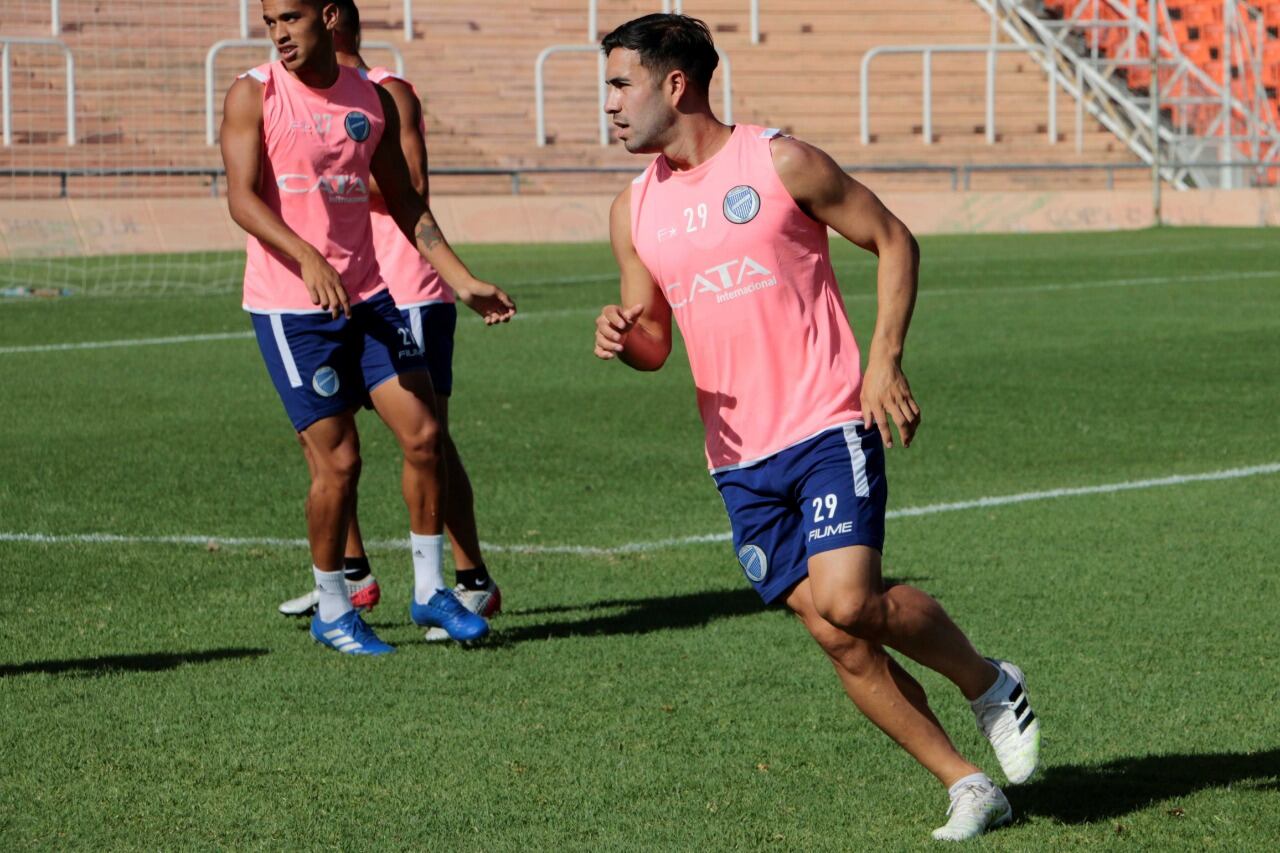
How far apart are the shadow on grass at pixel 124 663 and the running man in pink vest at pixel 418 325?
568mm

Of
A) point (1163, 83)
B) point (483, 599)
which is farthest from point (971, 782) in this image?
point (1163, 83)

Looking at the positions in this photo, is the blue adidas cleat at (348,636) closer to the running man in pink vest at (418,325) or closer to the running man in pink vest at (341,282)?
the running man in pink vest at (341,282)

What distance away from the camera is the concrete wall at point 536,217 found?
22.2 metres

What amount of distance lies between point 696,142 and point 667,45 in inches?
9.1

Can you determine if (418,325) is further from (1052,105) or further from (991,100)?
(1052,105)

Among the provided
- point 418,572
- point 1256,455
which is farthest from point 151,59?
point 418,572

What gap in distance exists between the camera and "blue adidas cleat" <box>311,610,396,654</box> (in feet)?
20.7

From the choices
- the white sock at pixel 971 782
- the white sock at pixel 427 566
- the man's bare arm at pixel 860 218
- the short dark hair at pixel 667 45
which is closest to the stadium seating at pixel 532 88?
the white sock at pixel 427 566

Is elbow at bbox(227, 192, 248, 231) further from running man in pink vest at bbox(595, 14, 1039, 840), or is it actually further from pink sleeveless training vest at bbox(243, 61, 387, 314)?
running man in pink vest at bbox(595, 14, 1039, 840)

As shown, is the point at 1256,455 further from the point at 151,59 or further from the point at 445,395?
the point at 151,59

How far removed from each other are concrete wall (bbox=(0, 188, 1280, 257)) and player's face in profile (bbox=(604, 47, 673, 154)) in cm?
1816

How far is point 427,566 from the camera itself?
6699mm

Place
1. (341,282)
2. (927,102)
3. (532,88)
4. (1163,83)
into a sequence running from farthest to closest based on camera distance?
(1163,83) < (532,88) < (927,102) < (341,282)

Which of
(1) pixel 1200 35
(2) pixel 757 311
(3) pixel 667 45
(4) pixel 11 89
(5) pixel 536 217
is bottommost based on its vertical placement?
(5) pixel 536 217
